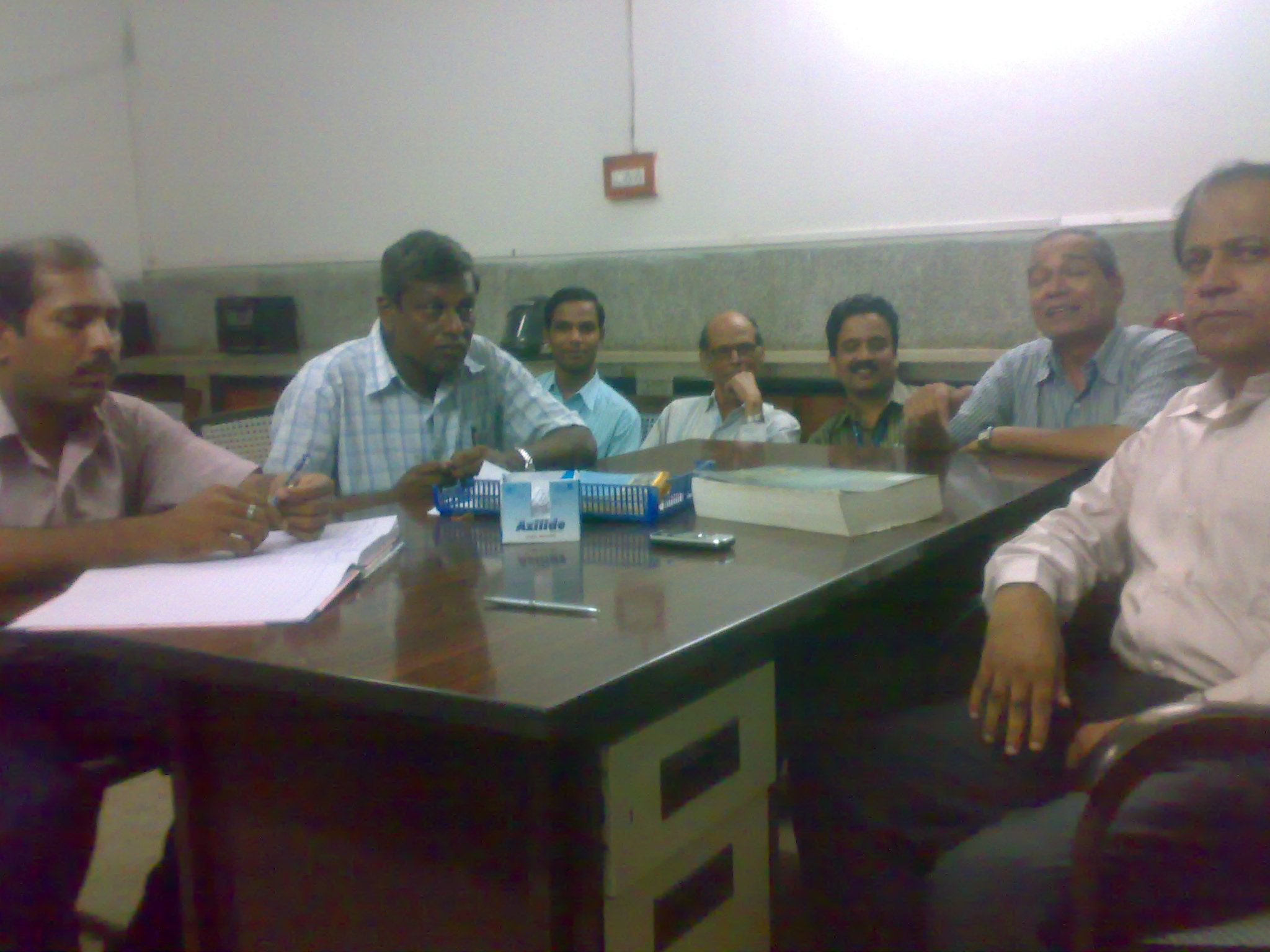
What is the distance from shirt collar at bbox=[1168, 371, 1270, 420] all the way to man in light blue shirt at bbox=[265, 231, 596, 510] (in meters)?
1.14

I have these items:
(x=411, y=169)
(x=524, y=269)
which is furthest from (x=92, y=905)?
(x=411, y=169)

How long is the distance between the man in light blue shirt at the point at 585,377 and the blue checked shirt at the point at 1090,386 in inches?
38.9

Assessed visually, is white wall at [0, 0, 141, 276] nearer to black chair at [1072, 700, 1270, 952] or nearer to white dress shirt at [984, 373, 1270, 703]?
white dress shirt at [984, 373, 1270, 703]

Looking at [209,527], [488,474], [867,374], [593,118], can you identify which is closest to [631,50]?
[593,118]

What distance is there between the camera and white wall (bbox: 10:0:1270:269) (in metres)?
2.97

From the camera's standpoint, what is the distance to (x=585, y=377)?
327cm

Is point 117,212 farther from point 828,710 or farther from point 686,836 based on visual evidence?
point 686,836

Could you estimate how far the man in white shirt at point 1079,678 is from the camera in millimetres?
969

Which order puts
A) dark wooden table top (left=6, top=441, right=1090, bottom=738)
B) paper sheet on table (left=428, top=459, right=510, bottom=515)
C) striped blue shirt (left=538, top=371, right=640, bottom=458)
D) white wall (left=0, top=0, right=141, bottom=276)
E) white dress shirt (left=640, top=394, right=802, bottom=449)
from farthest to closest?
white wall (left=0, top=0, right=141, bottom=276)
striped blue shirt (left=538, top=371, right=640, bottom=458)
white dress shirt (left=640, top=394, right=802, bottom=449)
paper sheet on table (left=428, top=459, right=510, bottom=515)
dark wooden table top (left=6, top=441, right=1090, bottom=738)

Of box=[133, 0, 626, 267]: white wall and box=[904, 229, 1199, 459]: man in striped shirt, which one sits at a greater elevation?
box=[133, 0, 626, 267]: white wall

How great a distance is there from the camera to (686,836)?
951 mm

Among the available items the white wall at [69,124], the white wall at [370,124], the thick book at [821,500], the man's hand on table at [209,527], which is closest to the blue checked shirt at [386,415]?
the man's hand on table at [209,527]

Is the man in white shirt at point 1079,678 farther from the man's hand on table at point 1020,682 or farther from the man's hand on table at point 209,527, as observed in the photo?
the man's hand on table at point 209,527

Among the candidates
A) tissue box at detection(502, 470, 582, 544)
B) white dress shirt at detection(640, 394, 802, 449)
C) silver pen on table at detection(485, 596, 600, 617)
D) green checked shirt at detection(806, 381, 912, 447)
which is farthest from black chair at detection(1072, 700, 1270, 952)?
green checked shirt at detection(806, 381, 912, 447)
